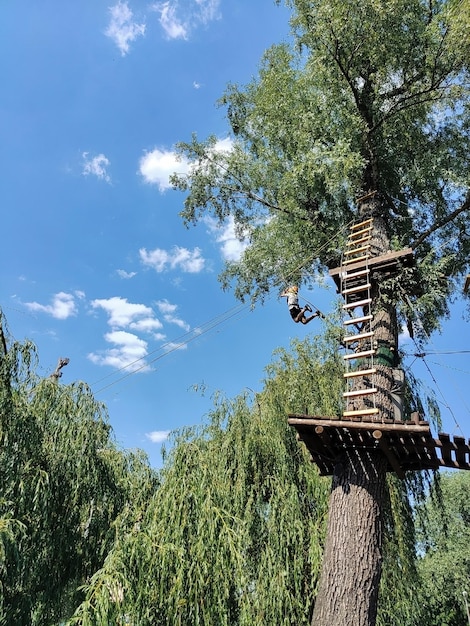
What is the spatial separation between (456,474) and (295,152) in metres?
16.8

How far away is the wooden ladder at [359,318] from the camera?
3730 millimetres

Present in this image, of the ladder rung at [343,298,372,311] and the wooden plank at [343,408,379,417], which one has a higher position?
the ladder rung at [343,298,372,311]

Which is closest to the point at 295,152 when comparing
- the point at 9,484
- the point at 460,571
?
the point at 9,484

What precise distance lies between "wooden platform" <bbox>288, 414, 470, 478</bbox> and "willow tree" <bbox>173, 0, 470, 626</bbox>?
0.60 m

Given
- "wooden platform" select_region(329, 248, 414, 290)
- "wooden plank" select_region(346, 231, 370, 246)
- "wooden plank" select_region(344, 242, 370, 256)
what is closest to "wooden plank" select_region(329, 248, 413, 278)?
"wooden platform" select_region(329, 248, 414, 290)

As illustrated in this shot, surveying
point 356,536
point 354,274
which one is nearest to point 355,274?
point 354,274

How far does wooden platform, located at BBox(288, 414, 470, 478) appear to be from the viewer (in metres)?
3.00

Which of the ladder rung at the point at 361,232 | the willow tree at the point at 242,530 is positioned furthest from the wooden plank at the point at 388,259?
the willow tree at the point at 242,530

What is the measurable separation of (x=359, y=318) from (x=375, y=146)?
2.33 meters

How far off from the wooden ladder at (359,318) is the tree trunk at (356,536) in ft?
0.38

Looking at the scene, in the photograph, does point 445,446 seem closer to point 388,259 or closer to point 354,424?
point 354,424

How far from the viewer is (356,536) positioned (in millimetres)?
3141

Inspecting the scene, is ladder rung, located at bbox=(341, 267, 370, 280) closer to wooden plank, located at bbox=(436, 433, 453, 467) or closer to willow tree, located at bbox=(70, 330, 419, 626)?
willow tree, located at bbox=(70, 330, 419, 626)

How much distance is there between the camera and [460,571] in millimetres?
13398
